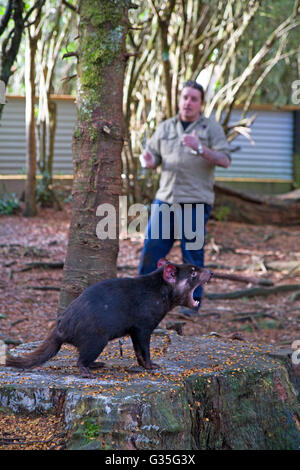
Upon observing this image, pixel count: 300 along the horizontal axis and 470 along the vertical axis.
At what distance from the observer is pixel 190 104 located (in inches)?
218

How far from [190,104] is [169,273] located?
251 cm

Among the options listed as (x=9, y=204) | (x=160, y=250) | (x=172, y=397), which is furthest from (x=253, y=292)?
(x=9, y=204)

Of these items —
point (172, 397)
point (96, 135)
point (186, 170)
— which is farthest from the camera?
point (186, 170)

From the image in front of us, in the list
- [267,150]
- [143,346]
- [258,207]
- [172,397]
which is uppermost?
[267,150]

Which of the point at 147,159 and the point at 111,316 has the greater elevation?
the point at 147,159

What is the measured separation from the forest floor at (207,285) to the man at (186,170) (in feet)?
2.32

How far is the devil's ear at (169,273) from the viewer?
3459mm

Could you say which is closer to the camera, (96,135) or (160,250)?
(96,135)

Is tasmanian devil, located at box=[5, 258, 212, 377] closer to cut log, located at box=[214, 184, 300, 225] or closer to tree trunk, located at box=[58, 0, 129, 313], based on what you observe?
tree trunk, located at box=[58, 0, 129, 313]

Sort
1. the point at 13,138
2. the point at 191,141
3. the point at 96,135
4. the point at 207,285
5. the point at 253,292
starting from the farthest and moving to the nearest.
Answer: the point at 13,138 → the point at 207,285 → the point at 253,292 → the point at 191,141 → the point at 96,135

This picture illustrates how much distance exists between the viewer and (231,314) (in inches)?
258

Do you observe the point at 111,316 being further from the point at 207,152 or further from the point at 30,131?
the point at 30,131

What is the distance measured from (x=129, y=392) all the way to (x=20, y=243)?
6.07 meters
